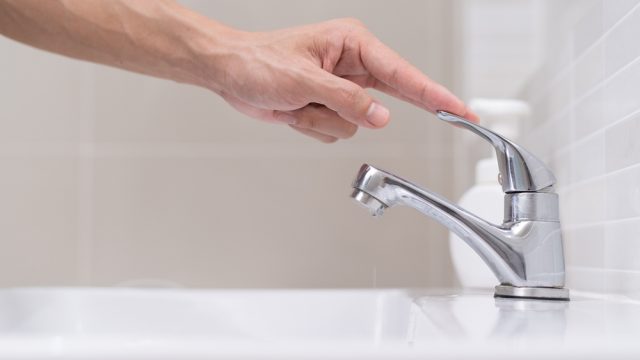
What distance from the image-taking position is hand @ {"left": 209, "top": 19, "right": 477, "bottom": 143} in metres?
0.62

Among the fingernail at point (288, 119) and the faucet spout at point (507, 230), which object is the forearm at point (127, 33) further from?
the faucet spout at point (507, 230)

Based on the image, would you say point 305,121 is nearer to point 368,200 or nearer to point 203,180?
point 368,200

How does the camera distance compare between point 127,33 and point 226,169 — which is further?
point 226,169

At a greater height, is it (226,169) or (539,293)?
(226,169)

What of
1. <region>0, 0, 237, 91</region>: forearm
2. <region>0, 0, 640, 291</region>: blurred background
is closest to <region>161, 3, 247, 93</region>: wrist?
<region>0, 0, 237, 91</region>: forearm

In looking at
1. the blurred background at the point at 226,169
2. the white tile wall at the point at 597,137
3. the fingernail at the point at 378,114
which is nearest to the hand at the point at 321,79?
the fingernail at the point at 378,114

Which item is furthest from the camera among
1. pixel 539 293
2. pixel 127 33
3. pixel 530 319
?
pixel 127 33

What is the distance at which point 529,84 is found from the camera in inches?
38.5

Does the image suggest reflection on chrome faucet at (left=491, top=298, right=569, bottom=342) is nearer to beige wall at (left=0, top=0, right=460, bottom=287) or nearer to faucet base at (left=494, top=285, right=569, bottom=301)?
faucet base at (left=494, top=285, right=569, bottom=301)

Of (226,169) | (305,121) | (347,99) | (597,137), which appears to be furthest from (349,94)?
(226,169)

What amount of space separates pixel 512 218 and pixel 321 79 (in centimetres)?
18

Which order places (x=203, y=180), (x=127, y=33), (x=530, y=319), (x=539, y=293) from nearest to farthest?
(x=530, y=319) < (x=539, y=293) < (x=127, y=33) < (x=203, y=180)

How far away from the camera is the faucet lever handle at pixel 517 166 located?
59 centimetres

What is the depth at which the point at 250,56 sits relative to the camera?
644 mm
